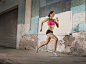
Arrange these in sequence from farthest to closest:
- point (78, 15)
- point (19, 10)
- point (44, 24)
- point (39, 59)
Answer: point (19, 10)
point (44, 24)
point (78, 15)
point (39, 59)

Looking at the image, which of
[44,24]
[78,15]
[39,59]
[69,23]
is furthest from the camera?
[44,24]

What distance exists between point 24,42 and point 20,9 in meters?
2.30

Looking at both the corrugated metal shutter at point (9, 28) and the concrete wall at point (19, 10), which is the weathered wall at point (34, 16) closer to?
the concrete wall at point (19, 10)

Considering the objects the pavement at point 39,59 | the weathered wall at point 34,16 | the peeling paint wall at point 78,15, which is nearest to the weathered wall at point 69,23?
the peeling paint wall at point 78,15

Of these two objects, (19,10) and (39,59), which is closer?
(39,59)

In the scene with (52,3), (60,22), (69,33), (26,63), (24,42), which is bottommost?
(26,63)

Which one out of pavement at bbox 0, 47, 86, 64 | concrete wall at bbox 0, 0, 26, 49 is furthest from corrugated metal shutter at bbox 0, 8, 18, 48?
pavement at bbox 0, 47, 86, 64

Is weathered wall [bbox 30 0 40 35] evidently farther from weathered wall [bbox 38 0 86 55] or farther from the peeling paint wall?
the peeling paint wall

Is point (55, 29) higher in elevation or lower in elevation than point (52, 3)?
lower

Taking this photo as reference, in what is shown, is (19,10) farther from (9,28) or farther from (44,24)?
(44,24)

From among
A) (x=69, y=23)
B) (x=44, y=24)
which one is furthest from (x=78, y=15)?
Answer: (x=44, y=24)

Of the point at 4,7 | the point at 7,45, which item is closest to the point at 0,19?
the point at 4,7

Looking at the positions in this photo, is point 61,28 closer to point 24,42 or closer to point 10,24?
point 24,42

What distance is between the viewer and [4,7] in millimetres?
8141
